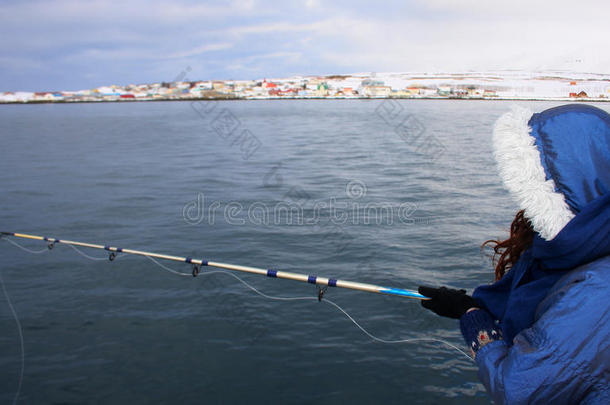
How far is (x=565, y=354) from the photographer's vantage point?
4.28 feet

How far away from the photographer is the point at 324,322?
5.61 m

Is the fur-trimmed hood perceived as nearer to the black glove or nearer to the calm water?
the black glove

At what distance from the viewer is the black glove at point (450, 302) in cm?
224

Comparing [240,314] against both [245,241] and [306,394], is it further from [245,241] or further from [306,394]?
[245,241]

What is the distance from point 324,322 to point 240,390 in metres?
1.56

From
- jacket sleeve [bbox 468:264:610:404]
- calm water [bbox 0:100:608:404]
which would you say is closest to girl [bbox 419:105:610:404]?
jacket sleeve [bbox 468:264:610:404]

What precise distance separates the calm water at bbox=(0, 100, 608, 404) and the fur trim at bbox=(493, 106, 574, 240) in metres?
3.26

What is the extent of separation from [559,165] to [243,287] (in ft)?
18.8

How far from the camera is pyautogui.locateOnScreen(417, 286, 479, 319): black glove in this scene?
88.4 inches

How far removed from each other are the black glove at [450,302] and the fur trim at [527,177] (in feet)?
2.85

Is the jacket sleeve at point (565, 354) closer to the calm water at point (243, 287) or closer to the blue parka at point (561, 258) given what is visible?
the blue parka at point (561, 258)

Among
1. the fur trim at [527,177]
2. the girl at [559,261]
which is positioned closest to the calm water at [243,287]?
the girl at [559,261]

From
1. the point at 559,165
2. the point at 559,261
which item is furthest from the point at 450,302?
the point at 559,165

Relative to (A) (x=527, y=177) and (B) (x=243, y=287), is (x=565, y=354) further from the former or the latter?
(B) (x=243, y=287)
